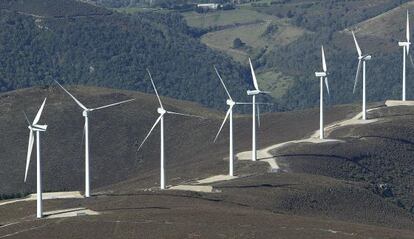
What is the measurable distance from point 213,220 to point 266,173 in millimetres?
38866

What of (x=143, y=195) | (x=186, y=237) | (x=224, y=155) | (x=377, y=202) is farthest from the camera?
(x=224, y=155)

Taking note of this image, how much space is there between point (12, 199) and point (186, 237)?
37.7 m

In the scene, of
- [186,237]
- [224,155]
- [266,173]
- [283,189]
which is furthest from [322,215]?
[224,155]

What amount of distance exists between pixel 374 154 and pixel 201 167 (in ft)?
59.5

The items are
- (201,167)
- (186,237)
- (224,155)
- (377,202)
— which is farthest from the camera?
(224,155)

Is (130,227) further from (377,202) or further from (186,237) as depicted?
(377,202)

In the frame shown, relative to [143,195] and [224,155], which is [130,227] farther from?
[224,155]

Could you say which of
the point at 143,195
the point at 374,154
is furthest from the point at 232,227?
the point at 374,154

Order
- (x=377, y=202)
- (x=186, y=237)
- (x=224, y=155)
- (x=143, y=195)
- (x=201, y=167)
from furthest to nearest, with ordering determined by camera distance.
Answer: (x=224, y=155), (x=201, y=167), (x=377, y=202), (x=143, y=195), (x=186, y=237)

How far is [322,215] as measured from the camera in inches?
6137


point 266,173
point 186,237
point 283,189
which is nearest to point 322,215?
point 283,189

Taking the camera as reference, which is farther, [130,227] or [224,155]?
[224,155]

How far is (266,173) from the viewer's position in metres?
174

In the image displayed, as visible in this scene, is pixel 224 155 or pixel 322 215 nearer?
pixel 322 215
